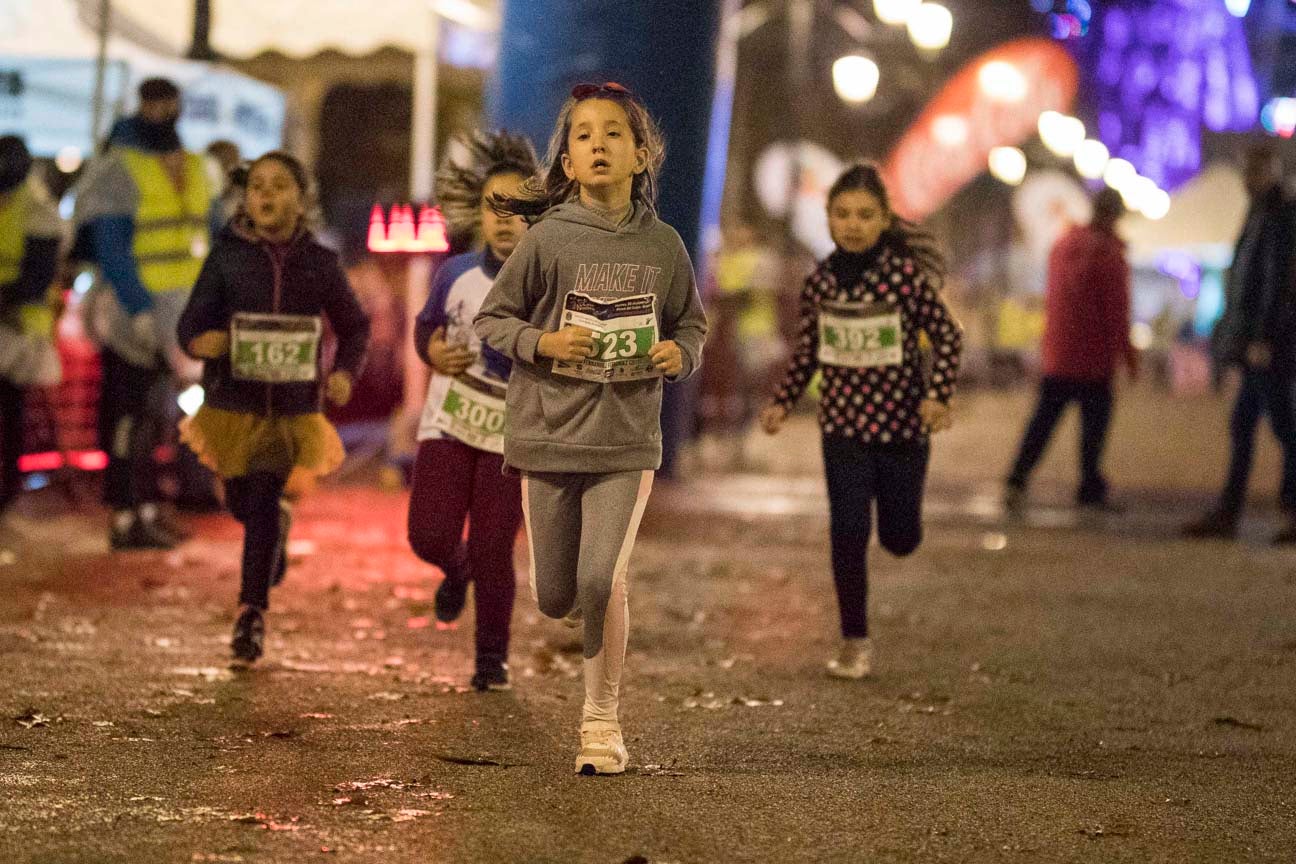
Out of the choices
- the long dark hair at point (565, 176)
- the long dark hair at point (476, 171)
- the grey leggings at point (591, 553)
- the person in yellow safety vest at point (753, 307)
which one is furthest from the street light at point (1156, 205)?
the grey leggings at point (591, 553)

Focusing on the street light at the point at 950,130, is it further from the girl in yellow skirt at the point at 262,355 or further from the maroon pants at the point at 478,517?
the maroon pants at the point at 478,517

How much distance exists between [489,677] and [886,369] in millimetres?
1895

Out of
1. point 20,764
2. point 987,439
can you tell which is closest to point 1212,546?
point 20,764

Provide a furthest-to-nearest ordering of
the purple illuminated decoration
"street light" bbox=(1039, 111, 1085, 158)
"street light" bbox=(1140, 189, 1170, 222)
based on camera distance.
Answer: "street light" bbox=(1140, 189, 1170, 222) → the purple illuminated decoration → "street light" bbox=(1039, 111, 1085, 158)

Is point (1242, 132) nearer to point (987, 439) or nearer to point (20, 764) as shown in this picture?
point (987, 439)

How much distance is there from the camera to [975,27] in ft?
144

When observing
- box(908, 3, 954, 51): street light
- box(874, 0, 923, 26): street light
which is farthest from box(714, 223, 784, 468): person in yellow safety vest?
box(908, 3, 954, 51): street light

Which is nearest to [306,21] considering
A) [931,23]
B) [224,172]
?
[224,172]

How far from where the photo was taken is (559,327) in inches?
215

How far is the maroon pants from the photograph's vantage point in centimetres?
664

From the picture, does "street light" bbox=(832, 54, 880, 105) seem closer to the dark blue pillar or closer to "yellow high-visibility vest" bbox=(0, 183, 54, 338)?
the dark blue pillar

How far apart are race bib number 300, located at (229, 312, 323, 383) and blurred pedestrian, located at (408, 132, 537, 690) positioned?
595 mm

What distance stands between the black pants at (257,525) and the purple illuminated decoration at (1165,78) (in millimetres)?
30377

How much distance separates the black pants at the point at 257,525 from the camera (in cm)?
705
